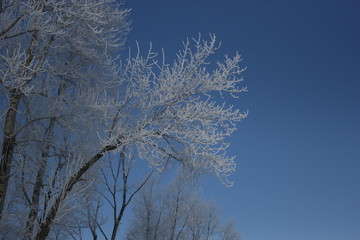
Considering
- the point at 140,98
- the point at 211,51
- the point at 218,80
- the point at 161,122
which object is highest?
the point at 211,51

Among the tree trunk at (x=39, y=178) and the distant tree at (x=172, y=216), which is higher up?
A: the distant tree at (x=172, y=216)

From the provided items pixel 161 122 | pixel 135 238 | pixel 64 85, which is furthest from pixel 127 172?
pixel 161 122

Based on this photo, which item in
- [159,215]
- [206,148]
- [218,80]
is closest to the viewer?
[206,148]

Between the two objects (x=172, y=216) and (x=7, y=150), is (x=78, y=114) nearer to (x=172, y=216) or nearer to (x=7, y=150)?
(x=7, y=150)

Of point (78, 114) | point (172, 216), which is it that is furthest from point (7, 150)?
point (172, 216)

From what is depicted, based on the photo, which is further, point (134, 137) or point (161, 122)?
point (161, 122)

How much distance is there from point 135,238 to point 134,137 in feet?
46.6

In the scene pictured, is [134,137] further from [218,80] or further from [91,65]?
[91,65]

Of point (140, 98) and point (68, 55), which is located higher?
point (68, 55)

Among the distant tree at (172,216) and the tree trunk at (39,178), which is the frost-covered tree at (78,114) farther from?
the distant tree at (172,216)

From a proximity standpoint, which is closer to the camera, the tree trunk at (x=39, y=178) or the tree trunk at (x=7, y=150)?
the tree trunk at (x=7, y=150)

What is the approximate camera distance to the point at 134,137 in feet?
20.5

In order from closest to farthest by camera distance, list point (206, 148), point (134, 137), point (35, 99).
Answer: point (134, 137), point (206, 148), point (35, 99)

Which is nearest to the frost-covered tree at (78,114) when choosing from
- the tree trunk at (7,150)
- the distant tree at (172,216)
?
the tree trunk at (7,150)
